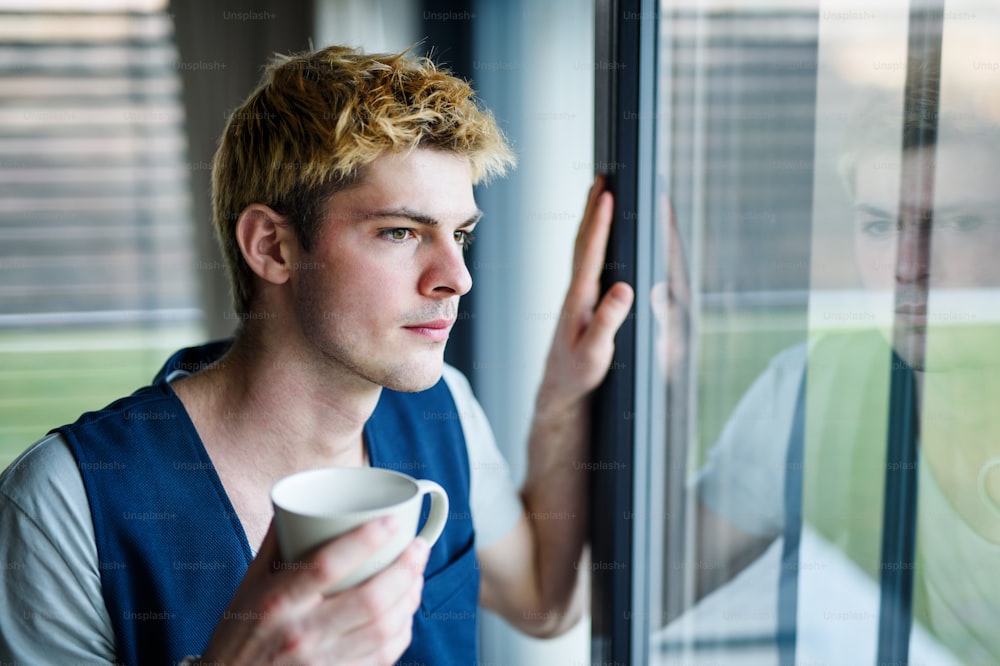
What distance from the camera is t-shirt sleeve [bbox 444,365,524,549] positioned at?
1222mm

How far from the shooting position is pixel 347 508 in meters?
0.63

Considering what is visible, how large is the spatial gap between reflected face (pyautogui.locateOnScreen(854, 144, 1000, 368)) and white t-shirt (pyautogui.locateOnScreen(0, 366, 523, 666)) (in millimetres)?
847

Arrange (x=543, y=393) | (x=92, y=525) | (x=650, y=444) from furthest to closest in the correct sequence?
1. (x=543, y=393)
2. (x=650, y=444)
3. (x=92, y=525)

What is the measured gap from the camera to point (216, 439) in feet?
3.24

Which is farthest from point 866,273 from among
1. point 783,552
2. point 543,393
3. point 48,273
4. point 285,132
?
point 48,273

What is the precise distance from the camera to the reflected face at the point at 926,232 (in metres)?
0.59

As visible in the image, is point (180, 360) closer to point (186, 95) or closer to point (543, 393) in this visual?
point (543, 393)

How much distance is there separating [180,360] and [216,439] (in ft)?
0.57

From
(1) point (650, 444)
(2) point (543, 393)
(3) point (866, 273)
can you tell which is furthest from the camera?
(2) point (543, 393)

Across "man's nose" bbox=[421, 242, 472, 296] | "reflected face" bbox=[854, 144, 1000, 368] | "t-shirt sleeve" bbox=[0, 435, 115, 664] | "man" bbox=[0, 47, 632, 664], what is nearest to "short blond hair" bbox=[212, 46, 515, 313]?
"man" bbox=[0, 47, 632, 664]

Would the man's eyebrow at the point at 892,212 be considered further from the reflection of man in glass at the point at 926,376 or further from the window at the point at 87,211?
the window at the point at 87,211

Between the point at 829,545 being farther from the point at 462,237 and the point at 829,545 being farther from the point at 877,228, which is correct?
the point at 462,237

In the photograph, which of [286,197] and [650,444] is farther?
[650,444]

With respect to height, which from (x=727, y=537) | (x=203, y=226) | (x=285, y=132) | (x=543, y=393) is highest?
(x=285, y=132)
